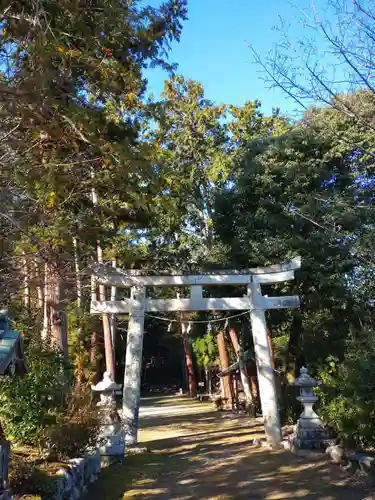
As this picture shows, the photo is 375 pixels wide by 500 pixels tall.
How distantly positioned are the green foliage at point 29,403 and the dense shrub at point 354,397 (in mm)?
3851

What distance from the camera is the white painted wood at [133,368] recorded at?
1017 cm

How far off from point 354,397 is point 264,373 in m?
3.78

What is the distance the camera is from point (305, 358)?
11742 millimetres

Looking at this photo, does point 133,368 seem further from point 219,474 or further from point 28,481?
point 28,481

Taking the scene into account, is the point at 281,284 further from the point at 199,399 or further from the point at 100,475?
the point at 199,399

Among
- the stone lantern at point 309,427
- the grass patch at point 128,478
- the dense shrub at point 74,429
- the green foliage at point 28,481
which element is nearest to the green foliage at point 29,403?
the dense shrub at point 74,429

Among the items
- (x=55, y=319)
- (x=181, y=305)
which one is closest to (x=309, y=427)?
(x=181, y=305)

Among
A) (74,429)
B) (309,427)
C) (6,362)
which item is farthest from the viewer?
(309,427)

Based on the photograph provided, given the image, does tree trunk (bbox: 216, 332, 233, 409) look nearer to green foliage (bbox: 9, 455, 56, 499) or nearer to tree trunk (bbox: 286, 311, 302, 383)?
tree trunk (bbox: 286, 311, 302, 383)

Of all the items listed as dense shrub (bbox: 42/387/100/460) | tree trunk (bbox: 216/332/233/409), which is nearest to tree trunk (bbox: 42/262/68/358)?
dense shrub (bbox: 42/387/100/460)

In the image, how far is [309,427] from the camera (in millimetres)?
8555

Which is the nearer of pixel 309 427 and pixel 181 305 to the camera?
pixel 309 427

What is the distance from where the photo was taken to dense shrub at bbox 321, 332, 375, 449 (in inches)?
233

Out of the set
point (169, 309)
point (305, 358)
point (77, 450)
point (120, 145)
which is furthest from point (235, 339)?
point (120, 145)
